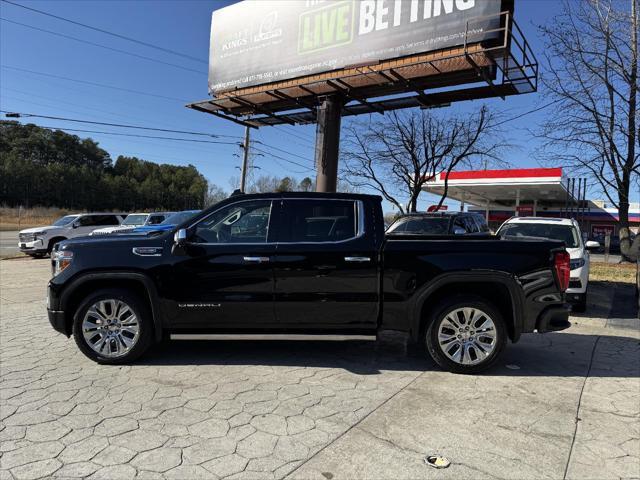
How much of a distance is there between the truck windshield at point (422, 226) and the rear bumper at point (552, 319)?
597 cm

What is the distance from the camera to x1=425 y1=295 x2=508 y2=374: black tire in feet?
14.9

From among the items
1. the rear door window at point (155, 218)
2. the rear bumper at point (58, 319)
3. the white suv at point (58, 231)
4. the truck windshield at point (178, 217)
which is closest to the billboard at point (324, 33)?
the truck windshield at point (178, 217)

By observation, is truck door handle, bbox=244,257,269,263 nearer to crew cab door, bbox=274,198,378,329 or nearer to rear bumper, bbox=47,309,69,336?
crew cab door, bbox=274,198,378,329

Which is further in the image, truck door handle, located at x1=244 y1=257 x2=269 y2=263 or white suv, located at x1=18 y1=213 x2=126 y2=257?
white suv, located at x1=18 y1=213 x2=126 y2=257

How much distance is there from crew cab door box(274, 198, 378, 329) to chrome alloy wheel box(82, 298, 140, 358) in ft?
5.25

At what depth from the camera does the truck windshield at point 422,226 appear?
10578 millimetres

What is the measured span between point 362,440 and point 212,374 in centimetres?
187

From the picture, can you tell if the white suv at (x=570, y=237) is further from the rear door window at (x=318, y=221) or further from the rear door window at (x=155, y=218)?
the rear door window at (x=155, y=218)

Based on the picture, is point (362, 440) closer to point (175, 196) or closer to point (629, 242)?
point (629, 242)

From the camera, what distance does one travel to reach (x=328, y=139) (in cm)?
1444

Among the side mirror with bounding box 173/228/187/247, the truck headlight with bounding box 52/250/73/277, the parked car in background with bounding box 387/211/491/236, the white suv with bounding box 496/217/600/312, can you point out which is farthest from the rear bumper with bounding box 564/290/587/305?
the truck headlight with bounding box 52/250/73/277

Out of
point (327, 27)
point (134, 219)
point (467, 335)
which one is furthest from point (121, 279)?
point (134, 219)

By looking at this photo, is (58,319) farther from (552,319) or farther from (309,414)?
(552,319)

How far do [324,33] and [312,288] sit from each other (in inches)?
469
